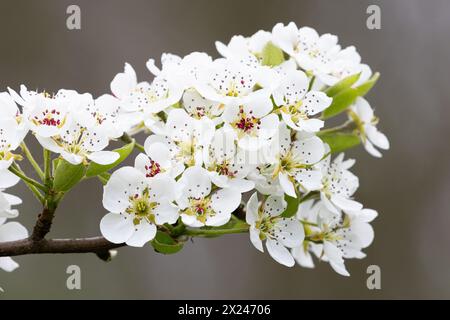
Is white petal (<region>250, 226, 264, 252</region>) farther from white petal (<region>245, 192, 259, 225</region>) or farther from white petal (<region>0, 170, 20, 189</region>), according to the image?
white petal (<region>0, 170, 20, 189</region>)

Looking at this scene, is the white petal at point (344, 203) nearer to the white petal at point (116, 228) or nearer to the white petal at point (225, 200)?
the white petal at point (225, 200)

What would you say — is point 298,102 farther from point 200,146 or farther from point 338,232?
point 338,232

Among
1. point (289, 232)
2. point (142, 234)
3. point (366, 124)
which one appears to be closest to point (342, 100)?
point (366, 124)

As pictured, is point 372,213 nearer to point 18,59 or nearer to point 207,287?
point 207,287

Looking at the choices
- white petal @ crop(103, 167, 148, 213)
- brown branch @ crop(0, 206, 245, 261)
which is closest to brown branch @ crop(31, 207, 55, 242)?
brown branch @ crop(0, 206, 245, 261)

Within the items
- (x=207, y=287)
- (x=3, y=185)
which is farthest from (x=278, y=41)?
(x=207, y=287)

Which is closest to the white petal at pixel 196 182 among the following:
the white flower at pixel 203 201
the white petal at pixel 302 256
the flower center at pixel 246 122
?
the white flower at pixel 203 201

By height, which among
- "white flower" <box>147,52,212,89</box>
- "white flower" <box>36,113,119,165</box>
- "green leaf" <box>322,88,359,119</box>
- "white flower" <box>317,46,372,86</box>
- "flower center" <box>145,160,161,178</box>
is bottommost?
"flower center" <box>145,160,161,178</box>
